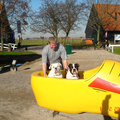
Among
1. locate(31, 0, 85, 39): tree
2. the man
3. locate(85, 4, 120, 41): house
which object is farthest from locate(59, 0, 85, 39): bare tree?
the man

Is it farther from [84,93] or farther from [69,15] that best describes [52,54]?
[69,15]

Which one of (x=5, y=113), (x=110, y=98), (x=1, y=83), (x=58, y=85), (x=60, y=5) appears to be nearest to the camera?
(x=110, y=98)

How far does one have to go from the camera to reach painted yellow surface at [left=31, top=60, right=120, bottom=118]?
2.79 metres

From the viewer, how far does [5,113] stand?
11.6ft

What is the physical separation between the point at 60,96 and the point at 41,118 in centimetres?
74

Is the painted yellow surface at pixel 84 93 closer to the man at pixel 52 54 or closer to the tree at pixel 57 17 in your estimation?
the man at pixel 52 54

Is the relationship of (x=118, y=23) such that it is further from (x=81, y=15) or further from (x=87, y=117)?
(x=87, y=117)

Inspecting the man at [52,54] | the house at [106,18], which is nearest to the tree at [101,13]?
the house at [106,18]

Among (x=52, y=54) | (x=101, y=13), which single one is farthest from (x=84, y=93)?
(x=101, y=13)

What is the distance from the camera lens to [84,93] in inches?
115

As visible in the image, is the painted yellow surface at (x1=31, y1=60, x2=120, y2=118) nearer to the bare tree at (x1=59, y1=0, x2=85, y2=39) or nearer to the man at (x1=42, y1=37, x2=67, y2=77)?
the man at (x1=42, y1=37, x2=67, y2=77)

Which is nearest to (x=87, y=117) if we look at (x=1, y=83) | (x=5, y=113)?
(x=5, y=113)

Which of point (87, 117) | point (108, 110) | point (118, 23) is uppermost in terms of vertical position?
point (118, 23)

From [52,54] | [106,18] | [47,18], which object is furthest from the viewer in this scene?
[106,18]
